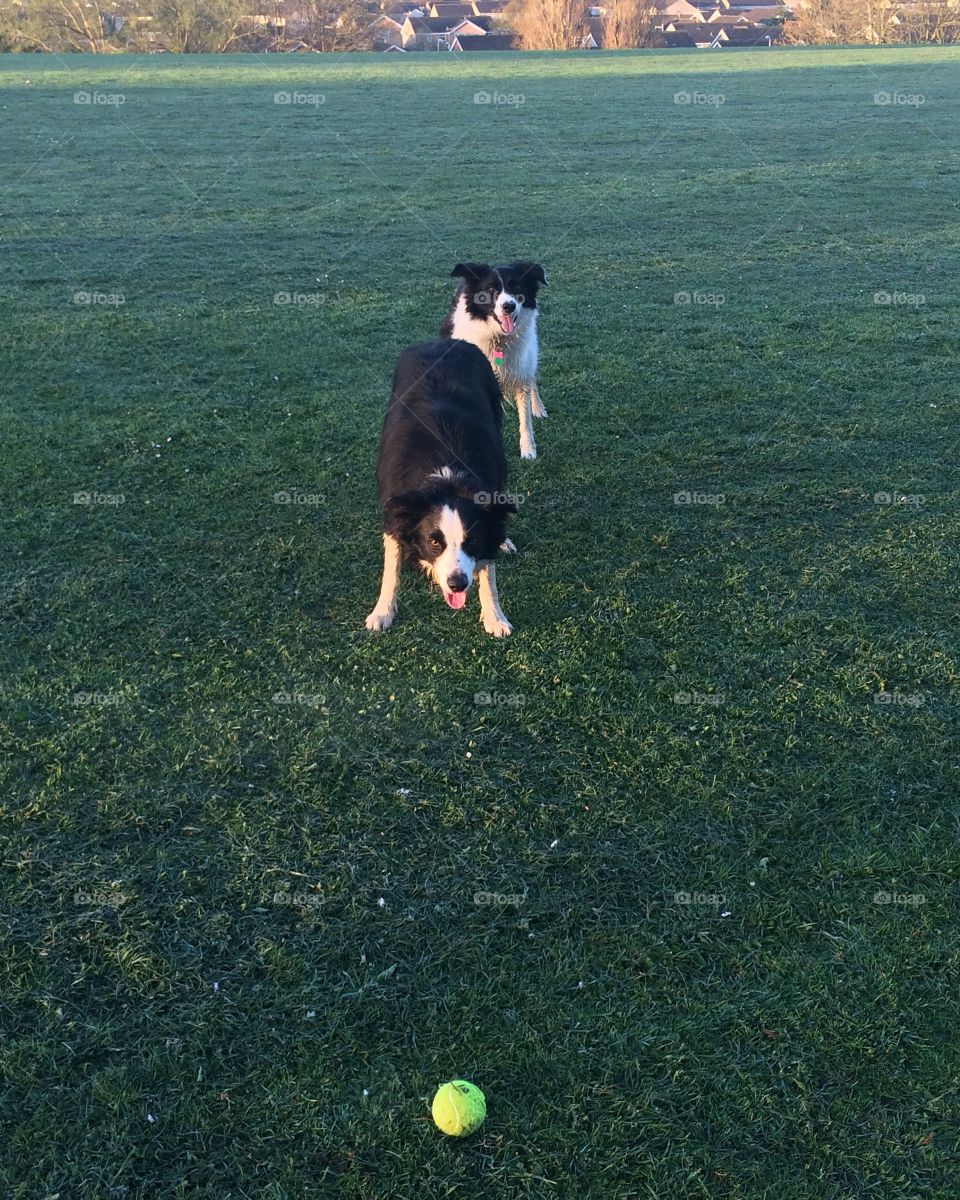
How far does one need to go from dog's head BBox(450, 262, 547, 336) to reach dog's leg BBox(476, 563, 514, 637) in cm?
242

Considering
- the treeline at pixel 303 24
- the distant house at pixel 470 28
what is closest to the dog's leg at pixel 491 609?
the treeline at pixel 303 24

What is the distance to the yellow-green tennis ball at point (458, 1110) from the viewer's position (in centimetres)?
237

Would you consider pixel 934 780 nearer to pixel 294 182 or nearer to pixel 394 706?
pixel 394 706

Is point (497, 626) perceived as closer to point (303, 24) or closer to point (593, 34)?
point (303, 24)

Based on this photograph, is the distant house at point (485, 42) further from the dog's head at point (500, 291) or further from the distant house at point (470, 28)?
the dog's head at point (500, 291)

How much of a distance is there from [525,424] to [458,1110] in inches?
177

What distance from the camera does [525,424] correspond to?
6121 mm

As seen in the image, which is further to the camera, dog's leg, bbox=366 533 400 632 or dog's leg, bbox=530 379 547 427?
dog's leg, bbox=530 379 547 427

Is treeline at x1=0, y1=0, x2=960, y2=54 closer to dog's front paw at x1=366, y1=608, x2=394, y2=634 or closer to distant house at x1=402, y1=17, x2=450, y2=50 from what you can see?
distant house at x1=402, y1=17, x2=450, y2=50

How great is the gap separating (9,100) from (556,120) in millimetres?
13376

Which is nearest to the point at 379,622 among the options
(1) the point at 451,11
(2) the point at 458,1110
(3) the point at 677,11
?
(2) the point at 458,1110

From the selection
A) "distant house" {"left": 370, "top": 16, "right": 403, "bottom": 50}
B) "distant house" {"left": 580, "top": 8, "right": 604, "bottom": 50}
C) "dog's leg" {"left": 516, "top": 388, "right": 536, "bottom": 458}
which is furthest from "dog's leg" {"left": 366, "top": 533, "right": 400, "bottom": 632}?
"distant house" {"left": 370, "top": 16, "right": 403, "bottom": 50}

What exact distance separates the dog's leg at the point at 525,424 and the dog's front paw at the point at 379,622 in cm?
207

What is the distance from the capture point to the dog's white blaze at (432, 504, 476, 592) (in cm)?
397
